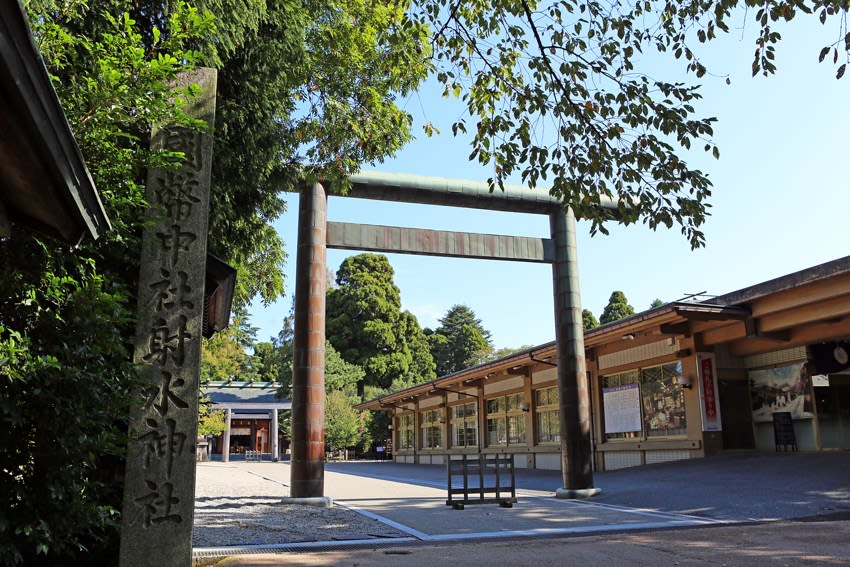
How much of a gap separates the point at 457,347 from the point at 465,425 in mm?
26968

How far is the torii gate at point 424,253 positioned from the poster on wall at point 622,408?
5.86 m

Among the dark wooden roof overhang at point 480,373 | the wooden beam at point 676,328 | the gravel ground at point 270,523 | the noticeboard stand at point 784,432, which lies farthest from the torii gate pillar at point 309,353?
the noticeboard stand at point 784,432

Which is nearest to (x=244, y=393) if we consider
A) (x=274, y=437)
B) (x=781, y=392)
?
(x=274, y=437)

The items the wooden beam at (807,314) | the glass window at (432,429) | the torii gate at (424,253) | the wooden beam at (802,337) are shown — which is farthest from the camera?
the glass window at (432,429)

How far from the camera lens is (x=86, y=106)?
182 inches

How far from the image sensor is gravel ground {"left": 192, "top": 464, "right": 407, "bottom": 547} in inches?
334

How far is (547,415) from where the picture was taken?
22812mm

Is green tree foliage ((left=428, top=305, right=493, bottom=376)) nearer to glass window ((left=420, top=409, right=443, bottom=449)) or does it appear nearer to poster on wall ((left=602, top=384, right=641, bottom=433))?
glass window ((left=420, top=409, right=443, bottom=449))

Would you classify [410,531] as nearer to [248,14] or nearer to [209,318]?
[209,318]

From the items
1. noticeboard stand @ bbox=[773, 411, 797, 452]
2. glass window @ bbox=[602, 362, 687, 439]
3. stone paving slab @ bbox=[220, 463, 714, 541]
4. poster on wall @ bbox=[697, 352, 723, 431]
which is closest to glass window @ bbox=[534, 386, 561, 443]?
glass window @ bbox=[602, 362, 687, 439]

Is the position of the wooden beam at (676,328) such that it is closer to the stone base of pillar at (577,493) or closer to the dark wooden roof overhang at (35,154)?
the stone base of pillar at (577,493)

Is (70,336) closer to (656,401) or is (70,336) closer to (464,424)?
(656,401)

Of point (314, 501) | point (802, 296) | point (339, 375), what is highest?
point (339, 375)

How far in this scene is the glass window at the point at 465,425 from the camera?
28.5 metres
